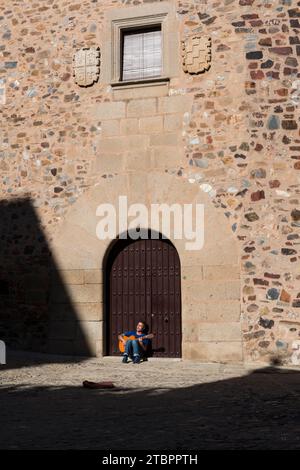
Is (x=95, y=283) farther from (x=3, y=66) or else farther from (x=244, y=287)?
(x=3, y=66)

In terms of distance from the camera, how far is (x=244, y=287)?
26.0 ft

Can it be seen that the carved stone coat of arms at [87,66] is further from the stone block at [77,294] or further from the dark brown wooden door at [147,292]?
the stone block at [77,294]

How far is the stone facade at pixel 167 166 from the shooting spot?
7941mm

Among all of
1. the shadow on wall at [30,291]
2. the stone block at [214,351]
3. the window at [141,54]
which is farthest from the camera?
the window at [141,54]

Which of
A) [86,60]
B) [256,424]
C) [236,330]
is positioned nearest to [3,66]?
[86,60]

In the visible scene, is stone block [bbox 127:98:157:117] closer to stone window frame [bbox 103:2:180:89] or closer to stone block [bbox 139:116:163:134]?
stone block [bbox 139:116:163:134]

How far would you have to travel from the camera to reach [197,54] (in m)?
8.47

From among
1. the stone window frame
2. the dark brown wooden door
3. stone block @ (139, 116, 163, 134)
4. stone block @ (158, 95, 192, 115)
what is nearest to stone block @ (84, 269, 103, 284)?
the dark brown wooden door

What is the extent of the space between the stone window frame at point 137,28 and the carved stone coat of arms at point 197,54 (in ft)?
0.52

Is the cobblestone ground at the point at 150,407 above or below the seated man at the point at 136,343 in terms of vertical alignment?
below

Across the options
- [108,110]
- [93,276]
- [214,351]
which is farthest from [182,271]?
[108,110]

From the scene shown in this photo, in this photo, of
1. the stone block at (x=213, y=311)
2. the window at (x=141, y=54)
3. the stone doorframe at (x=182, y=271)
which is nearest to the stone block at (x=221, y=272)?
the stone doorframe at (x=182, y=271)

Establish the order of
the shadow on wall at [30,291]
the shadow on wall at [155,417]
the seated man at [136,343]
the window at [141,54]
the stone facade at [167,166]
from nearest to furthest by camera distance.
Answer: the shadow on wall at [155,417], the stone facade at [167,166], the seated man at [136,343], the shadow on wall at [30,291], the window at [141,54]
